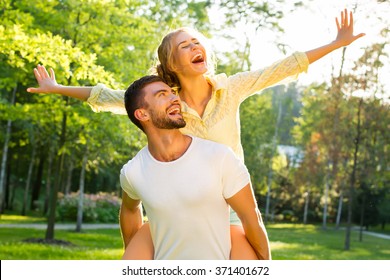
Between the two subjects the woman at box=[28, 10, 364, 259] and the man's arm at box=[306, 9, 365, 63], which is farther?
the man's arm at box=[306, 9, 365, 63]

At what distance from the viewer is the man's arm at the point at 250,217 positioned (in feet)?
8.80

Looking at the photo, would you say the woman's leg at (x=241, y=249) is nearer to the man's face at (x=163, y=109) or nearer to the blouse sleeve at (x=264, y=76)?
the man's face at (x=163, y=109)

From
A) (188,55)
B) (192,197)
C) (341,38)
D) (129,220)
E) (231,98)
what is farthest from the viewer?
(341,38)

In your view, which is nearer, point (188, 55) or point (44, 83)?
point (188, 55)

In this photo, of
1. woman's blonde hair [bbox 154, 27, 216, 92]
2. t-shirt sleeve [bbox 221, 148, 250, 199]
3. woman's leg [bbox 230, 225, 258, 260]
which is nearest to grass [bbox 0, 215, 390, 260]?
woman's blonde hair [bbox 154, 27, 216, 92]

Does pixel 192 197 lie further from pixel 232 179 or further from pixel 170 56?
pixel 170 56

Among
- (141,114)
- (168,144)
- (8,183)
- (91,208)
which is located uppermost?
(141,114)

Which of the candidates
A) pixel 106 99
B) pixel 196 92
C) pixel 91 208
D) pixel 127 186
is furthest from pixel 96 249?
pixel 127 186

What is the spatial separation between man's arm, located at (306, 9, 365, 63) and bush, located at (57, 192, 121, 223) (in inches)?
836

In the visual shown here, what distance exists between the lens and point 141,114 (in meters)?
2.81

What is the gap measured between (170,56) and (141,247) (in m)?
1.01

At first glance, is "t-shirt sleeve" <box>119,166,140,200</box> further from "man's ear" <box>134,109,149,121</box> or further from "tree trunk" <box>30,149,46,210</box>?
"tree trunk" <box>30,149,46,210</box>

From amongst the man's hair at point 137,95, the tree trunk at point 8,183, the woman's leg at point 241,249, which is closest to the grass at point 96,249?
the tree trunk at point 8,183

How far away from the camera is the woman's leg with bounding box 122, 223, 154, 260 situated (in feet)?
9.30
